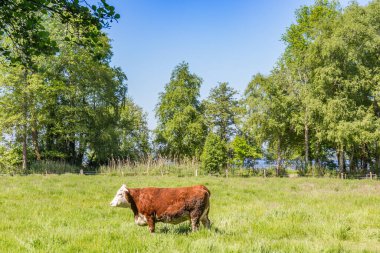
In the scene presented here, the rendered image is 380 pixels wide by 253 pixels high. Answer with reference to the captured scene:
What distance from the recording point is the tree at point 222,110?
63.2m

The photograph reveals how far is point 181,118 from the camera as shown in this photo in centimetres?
5781

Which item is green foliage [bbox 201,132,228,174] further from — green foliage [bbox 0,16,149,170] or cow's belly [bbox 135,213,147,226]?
cow's belly [bbox 135,213,147,226]

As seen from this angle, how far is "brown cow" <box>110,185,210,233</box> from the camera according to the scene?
812 centimetres

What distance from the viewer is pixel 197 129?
191ft

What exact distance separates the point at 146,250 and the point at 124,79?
157 ft

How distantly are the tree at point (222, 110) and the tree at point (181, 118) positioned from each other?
2.11 m

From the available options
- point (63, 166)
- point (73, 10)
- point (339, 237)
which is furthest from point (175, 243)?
point (63, 166)

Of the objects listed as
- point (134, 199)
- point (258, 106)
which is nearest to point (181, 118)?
point (258, 106)

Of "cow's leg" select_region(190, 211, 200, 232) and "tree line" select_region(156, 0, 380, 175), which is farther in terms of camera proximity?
"tree line" select_region(156, 0, 380, 175)

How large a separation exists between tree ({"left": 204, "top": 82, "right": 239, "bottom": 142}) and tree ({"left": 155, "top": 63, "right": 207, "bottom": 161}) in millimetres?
2112

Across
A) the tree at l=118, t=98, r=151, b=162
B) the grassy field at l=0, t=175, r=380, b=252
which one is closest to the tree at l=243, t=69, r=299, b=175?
the tree at l=118, t=98, r=151, b=162

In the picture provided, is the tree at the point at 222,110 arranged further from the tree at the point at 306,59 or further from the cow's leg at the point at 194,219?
the cow's leg at the point at 194,219

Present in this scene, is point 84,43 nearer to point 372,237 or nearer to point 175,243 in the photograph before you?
point 175,243

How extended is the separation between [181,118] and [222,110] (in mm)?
9164
